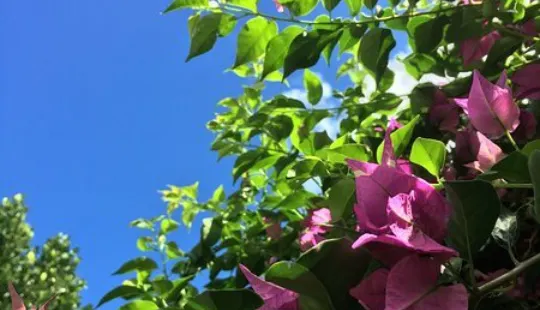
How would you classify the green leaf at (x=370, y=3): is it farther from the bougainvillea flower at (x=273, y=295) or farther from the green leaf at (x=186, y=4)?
the bougainvillea flower at (x=273, y=295)

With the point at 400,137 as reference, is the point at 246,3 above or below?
above

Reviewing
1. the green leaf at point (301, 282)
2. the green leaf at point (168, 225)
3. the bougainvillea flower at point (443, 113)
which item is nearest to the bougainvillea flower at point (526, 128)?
the bougainvillea flower at point (443, 113)

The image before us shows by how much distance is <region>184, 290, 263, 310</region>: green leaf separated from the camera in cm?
44

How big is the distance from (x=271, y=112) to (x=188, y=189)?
0.55 meters

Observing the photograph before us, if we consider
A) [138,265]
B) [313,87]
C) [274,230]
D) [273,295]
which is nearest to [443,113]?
[313,87]

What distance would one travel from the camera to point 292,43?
2.63 ft

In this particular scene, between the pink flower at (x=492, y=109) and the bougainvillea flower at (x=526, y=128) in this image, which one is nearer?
the pink flower at (x=492, y=109)

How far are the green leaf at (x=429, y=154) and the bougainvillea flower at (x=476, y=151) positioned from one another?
71 millimetres

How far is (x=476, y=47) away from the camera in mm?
903

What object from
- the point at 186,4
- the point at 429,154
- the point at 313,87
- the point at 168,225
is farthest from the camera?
the point at 168,225

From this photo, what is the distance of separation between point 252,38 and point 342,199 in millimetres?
310

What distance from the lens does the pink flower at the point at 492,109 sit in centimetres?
54

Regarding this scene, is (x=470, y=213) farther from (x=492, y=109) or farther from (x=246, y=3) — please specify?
(x=246, y=3)

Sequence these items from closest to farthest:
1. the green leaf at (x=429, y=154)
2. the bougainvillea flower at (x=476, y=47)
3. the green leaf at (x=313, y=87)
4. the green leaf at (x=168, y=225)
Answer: the green leaf at (x=429, y=154), the bougainvillea flower at (x=476, y=47), the green leaf at (x=313, y=87), the green leaf at (x=168, y=225)
